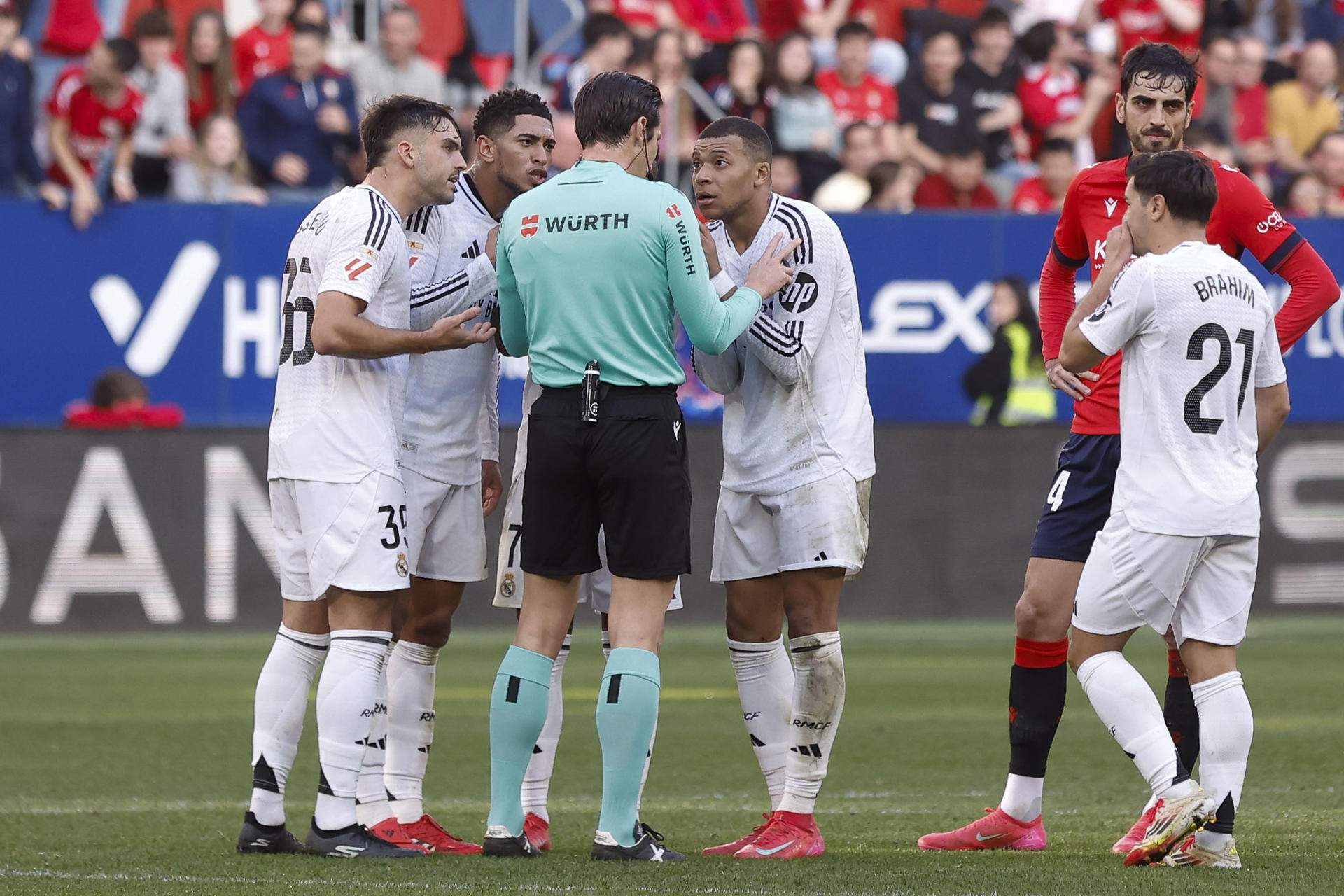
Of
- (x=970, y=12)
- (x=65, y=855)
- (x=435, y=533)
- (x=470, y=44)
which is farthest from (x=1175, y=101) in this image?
(x=970, y=12)

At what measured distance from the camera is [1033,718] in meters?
6.29

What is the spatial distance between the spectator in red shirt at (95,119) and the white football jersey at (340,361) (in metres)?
8.63

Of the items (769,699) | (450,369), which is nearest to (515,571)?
(450,369)

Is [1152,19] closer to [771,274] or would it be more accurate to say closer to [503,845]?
[771,274]

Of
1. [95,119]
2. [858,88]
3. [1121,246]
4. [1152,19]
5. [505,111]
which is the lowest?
[1121,246]

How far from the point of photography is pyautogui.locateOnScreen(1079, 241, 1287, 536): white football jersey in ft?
18.3

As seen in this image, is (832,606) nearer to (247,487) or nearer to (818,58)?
(247,487)

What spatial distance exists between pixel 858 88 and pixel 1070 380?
34.3 feet

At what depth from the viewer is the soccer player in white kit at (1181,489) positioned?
18.3 feet

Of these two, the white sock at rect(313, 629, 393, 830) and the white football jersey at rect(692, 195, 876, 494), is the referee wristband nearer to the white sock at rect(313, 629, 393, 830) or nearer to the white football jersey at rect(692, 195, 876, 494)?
the white football jersey at rect(692, 195, 876, 494)

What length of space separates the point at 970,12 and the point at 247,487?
27.0 feet

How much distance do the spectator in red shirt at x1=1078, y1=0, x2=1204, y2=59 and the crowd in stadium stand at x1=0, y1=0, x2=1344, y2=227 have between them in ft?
0.07

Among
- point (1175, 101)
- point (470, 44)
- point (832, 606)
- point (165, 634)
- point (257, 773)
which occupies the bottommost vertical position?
point (165, 634)

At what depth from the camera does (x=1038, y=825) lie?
6.25 metres
